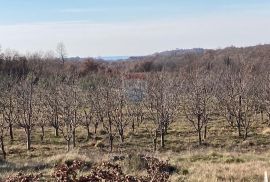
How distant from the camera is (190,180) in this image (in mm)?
9547

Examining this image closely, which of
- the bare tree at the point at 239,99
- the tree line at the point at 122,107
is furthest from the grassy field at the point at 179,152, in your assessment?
the bare tree at the point at 239,99

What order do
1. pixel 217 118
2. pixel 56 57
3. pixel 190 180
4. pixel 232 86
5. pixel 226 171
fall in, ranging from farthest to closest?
pixel 56 57, pixel 217 118, pixel 232 86, pixel 226 171, pixel 190 180

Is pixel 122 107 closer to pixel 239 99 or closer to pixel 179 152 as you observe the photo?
pixel 239 99

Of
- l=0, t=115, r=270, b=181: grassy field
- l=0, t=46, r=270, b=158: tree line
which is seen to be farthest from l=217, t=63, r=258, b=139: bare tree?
l=0, t=115, r=270, b=181: grassy field

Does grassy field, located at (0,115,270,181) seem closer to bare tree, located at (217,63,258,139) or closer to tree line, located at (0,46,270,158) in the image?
tree line, located at (0,46,270,158)

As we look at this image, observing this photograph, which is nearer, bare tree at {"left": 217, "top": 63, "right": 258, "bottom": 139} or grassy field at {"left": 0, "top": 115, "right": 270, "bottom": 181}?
grassy field at {"left": 0, "top": 115, "right": 270, "bottom": 181}

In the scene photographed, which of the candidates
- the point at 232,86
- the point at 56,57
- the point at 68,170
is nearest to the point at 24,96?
the point at 232,86

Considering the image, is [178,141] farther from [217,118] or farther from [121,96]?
[217,118]

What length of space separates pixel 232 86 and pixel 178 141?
20.5 feet

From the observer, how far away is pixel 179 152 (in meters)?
22.6

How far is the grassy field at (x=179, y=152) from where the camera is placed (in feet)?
36.2

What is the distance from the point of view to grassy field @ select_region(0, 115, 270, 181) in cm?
1105

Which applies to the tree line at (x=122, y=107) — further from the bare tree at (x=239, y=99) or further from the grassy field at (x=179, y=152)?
the grassy field at (x=179, y=152)

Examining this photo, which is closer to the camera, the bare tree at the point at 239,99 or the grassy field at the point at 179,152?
the grassy field at the point at 179,152
